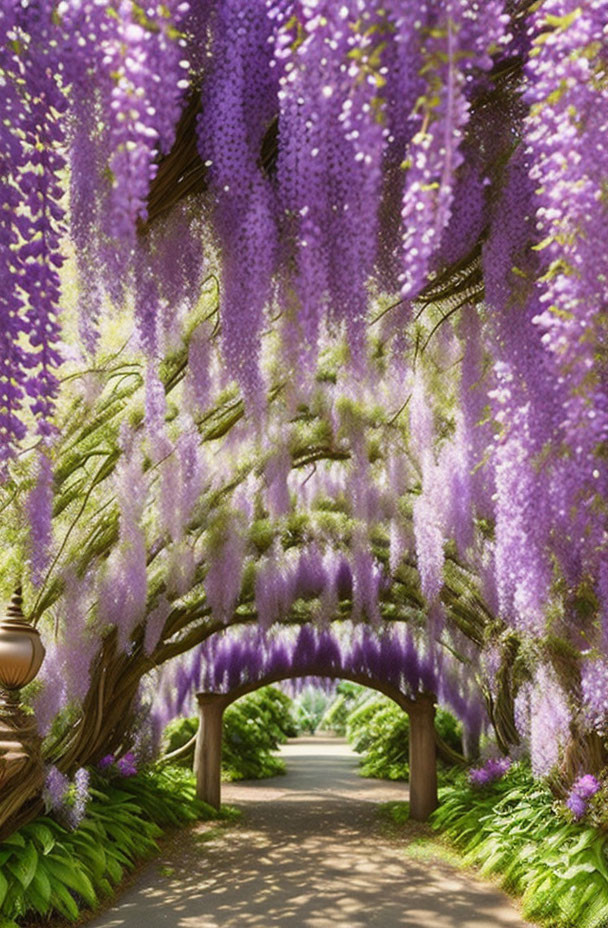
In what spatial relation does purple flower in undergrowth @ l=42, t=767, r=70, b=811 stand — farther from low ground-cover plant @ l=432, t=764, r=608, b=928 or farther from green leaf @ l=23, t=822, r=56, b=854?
low ground-cover plant @ l=432, t=764, r=608, b=928

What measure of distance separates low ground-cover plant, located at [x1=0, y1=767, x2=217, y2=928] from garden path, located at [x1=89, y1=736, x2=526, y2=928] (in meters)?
0.23

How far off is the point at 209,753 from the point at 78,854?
5.60m

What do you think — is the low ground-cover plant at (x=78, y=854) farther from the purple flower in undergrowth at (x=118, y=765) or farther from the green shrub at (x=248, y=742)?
the green shrub at (x=248, y=742)

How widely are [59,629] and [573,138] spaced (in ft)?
19.4

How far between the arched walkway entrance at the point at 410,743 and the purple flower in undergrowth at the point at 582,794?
5.44 meters

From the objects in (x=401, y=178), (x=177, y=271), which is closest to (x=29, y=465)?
(x=177, y=271)

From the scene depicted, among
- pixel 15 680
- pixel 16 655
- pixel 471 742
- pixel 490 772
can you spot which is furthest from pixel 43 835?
pixel 471 742

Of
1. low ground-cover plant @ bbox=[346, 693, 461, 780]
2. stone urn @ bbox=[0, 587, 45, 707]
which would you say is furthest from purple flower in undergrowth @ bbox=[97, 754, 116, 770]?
low ground-cover plant @ bbox=[346, 693, 461, 780]

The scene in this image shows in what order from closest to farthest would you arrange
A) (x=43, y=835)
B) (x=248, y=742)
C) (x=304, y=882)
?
(x=43, y=835) → (x=304, y=882) → (x=248, y=742)

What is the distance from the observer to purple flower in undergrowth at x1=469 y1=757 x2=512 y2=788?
1002cm

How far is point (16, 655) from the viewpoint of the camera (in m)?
5.31

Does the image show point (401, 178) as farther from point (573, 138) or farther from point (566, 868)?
point (566, 868)

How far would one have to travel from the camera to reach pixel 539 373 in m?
2.45

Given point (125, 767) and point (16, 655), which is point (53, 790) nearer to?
point (16, 655)
